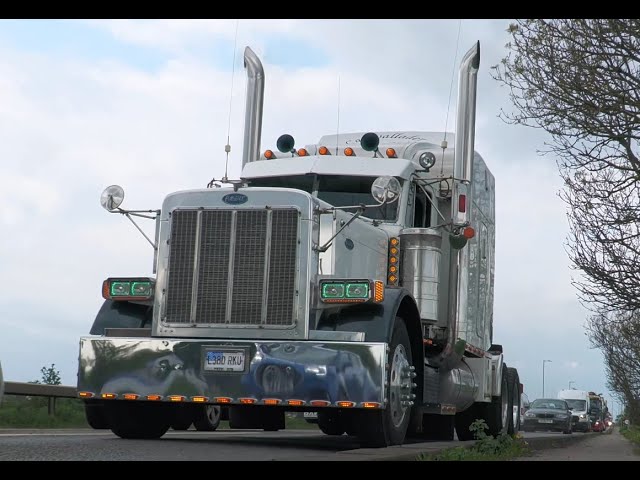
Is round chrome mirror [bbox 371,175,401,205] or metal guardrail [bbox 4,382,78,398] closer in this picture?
round chrome mirror [bbox 371,175,401,205]

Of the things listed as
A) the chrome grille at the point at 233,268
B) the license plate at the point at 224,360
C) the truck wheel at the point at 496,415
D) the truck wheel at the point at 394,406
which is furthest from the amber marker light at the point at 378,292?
the truck wheel at the point at 496,415

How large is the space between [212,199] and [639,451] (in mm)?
6375

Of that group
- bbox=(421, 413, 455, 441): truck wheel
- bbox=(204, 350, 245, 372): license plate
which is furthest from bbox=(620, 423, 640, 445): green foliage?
bbox=(204, 350, 245, 372): license plate

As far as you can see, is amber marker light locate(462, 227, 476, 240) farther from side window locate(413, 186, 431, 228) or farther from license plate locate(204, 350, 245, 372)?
license plate locate(204, 350, 245, 372)

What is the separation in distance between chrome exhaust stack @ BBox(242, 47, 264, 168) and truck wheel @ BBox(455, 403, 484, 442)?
5.46 meters

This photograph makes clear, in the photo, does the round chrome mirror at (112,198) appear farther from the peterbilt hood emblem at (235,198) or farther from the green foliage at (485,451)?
the green foliage at (485,451)

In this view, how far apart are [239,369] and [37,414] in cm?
852

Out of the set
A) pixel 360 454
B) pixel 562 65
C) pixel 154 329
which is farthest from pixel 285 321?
pixel 562 65

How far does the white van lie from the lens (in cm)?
5909

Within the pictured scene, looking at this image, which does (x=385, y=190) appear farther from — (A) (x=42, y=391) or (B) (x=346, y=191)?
(A) (x=42, y=391)

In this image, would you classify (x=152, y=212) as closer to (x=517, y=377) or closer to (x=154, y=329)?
(x=154, y=329)

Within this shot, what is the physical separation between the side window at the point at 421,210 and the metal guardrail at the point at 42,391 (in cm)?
664

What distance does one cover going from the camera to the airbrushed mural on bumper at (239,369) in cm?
1098

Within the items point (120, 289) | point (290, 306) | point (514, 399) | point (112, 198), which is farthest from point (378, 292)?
point (514, 399)
